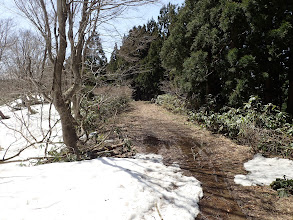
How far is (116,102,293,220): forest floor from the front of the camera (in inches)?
87.0

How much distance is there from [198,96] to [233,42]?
8.78ft

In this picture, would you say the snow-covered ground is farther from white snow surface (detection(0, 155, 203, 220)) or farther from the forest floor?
the forest floor

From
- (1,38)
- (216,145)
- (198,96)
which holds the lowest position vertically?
(216,145)

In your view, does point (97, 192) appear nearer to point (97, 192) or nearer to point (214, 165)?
point (97, 192)

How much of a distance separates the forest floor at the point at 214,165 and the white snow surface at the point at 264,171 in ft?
0.41

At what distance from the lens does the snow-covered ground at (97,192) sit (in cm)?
198

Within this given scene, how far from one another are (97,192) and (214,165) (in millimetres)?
2310

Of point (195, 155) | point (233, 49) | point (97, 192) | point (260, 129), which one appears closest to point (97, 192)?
point (97, 192)

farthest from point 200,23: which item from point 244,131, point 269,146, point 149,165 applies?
point 149,165

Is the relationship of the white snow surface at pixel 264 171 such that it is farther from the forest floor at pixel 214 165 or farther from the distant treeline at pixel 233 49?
the distant treeline at pixel 233 49

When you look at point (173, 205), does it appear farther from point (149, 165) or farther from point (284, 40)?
point (284, 40)

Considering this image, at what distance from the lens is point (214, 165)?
354 cm

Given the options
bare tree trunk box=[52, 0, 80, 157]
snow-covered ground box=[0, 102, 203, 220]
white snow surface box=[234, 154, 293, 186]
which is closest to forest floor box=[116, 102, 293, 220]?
white snow surface box=[234, 154, 293, 186]

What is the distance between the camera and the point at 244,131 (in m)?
4.19
